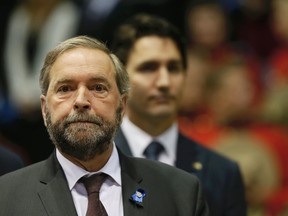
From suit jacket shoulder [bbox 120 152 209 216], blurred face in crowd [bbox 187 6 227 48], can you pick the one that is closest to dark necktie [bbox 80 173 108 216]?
suit jacket shoulder [bbox 120 152 209 216]

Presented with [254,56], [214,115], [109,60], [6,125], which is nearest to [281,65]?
[254,56]

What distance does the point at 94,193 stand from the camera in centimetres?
367

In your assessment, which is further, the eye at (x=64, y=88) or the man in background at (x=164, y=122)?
the man in background at (x=164, y=122)

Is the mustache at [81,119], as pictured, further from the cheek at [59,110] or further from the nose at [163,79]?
the nose at [163,79]

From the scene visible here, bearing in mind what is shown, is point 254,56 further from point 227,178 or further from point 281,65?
point 227,178

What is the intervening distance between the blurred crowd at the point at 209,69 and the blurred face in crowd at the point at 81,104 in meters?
2.81

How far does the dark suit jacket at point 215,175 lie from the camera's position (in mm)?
4676

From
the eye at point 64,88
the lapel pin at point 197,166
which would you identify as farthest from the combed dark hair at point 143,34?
the eye at point 64,88

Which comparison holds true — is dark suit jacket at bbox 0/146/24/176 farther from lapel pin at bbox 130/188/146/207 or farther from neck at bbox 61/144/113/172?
lapel pin at bbox 130/188/146/207

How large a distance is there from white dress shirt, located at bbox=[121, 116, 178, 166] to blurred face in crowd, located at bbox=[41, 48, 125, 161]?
1092mm

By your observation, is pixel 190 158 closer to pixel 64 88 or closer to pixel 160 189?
pixel 160 189

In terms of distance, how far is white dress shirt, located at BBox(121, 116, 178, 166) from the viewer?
493 cm

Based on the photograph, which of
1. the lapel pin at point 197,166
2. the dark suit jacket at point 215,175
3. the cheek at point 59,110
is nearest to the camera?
the cheek at point 59,110

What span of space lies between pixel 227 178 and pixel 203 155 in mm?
192
